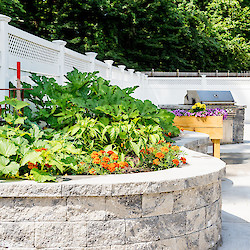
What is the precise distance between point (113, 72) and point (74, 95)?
7.33 meters

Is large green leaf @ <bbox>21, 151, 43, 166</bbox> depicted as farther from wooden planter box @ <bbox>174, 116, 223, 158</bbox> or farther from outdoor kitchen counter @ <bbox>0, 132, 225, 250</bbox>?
wooden planter box @ <bbox>174, 116, 223, 158</bbox>

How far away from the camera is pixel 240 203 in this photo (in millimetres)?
4781

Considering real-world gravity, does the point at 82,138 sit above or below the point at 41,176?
above

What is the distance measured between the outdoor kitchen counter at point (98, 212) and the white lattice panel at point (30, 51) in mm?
2467

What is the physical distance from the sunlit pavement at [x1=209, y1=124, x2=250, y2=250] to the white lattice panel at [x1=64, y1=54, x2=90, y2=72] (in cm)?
328

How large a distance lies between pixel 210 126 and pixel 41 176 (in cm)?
475

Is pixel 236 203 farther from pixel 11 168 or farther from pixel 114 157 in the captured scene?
pixel 11 168

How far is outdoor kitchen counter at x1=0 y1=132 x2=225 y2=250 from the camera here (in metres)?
2.72

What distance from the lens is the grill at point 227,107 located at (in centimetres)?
981

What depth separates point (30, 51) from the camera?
5266 millimetres

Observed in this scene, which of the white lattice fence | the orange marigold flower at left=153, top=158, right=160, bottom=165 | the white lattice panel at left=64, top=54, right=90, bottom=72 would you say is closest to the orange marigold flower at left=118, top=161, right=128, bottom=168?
the orange marigold flower at left=153, top=158, right=160, bottom=165

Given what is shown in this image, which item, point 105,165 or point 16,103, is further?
point 16,103

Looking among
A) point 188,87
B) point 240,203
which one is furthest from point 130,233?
point 188,87

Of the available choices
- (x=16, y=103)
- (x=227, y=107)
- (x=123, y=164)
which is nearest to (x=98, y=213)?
(x=123, y=164)
